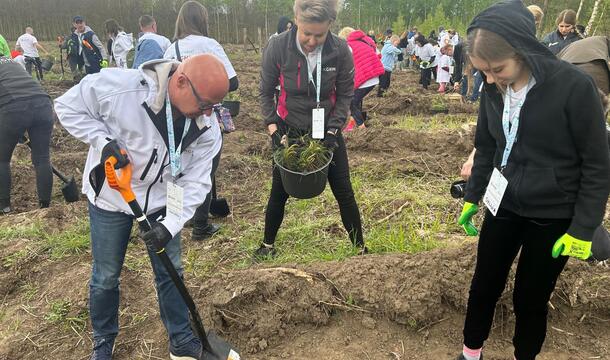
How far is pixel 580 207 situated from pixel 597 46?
31.6 inches

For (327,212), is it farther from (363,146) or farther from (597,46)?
(597,46)

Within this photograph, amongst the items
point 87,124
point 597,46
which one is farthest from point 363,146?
point 87,124

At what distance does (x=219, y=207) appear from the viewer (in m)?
4.35

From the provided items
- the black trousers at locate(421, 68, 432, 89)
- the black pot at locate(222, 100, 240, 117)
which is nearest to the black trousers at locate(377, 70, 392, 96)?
the black trousers at locate(421, 68, 432, 89)

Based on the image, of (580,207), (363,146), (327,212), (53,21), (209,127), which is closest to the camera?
→ (580,207)

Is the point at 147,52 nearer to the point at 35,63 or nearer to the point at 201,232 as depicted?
the point at 201,232

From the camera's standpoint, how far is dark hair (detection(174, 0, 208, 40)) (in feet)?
11.7

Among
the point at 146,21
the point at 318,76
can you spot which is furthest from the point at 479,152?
the point at 146,21

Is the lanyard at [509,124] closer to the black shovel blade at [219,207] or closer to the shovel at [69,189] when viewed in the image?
the black shovel blade at [219,207]

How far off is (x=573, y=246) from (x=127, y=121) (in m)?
1.81

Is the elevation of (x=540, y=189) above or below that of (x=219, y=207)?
above

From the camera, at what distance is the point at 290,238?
374 centimetres

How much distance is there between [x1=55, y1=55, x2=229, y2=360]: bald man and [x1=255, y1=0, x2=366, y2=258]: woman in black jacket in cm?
89

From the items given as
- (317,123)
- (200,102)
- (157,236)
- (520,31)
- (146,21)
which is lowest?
(157,236)
